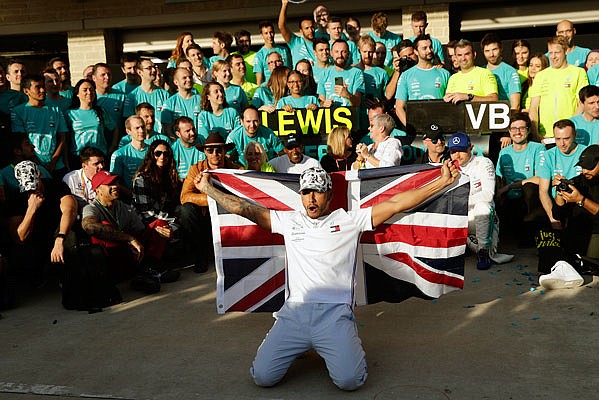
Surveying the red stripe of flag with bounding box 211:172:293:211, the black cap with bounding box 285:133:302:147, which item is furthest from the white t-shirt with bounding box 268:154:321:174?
the red stripe of flag with bounding box 211:172:293:211

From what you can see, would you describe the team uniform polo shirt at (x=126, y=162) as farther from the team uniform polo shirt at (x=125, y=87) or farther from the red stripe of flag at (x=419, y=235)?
the red stripe of flag at (x=419, y=235)

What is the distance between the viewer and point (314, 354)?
4.87m

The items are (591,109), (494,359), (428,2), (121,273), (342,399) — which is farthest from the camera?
(428,2)

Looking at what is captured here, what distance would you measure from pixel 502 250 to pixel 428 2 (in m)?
7.48

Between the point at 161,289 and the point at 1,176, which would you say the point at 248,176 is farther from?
the point at 1,176

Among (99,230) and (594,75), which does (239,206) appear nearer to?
(99,230)

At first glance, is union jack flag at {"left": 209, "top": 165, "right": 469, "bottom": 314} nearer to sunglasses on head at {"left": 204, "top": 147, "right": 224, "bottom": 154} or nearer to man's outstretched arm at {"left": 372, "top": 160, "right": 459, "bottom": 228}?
man's outstretched arm at {"left": 372, "top": 160, "right": 459, "bottom": 228}

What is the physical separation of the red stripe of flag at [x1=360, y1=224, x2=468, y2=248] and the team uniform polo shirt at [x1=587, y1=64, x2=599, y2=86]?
4.00 meters

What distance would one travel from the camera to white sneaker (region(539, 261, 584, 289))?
5992 millimetres

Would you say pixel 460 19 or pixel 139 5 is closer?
pixel 460 19

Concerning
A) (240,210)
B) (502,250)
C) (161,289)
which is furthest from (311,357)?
(502,250)

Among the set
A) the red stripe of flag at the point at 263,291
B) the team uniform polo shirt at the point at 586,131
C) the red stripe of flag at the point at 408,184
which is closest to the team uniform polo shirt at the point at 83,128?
the red stripe of flag at the point at 263,291

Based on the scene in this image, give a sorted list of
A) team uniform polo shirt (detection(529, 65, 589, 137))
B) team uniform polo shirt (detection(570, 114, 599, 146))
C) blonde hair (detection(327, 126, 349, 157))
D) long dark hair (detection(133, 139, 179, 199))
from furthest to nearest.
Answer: team uniform polo shirt (detection(529, 65, 589, 137)), blonde hair (detection(327, 126, 349, 157)), team uniform polo shirt (detection(570, 114, 599, 146)), long dark hair (detection(133, 139, 179, 199))

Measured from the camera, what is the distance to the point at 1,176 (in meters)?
6.73
